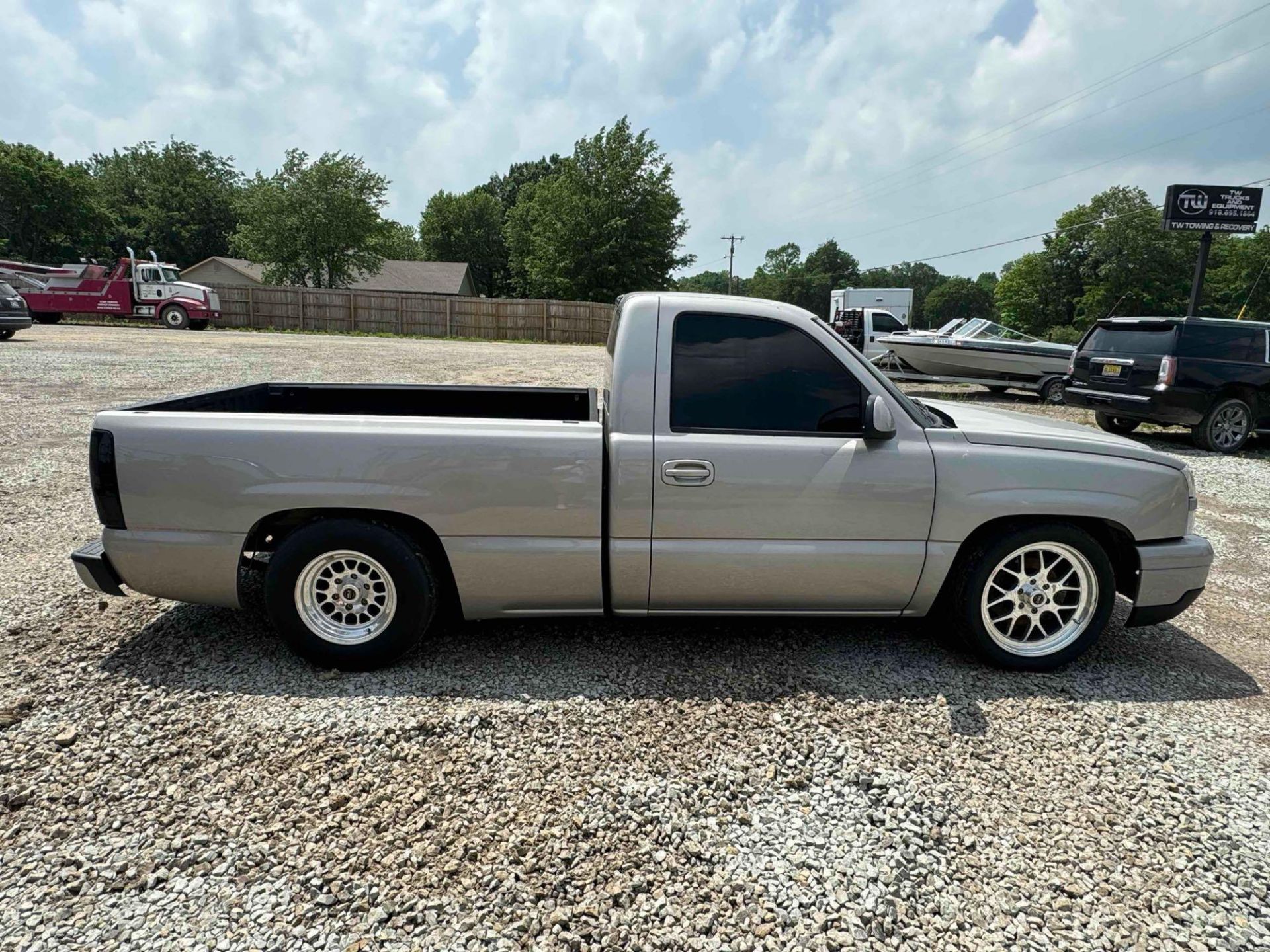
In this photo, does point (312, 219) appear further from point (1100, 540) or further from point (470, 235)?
point (1100, 540)

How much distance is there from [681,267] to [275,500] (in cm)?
4290

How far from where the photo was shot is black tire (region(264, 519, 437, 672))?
323 cm

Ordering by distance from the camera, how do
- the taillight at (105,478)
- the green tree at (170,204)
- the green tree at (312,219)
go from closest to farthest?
the taillight at (105,478), the green tree at (312,219), the green tree at (170,204)

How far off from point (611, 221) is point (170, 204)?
3869cm

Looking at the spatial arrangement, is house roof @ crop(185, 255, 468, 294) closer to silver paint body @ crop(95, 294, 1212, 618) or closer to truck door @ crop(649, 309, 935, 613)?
silver paint body @ crop(95, 294, 1212, 618)

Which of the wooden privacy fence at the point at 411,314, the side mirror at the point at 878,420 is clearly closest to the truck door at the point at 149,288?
the wooden privacy fence at the point at 411,314

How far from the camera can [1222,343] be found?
9.84m

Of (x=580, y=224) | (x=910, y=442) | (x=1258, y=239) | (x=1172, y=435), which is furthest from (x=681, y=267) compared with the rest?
(x=1258, y=239)

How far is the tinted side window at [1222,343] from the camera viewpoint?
9781 millimetres

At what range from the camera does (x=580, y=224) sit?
4162cm

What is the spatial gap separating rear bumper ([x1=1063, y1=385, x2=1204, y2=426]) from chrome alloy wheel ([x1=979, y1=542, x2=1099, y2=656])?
8159 mm

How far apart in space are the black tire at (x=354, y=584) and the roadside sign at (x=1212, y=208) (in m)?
20.8

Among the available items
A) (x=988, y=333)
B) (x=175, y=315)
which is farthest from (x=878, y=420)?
(x=175, y=315)

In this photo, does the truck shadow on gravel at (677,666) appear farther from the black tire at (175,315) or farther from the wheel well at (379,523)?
the black tire at (175,315)
